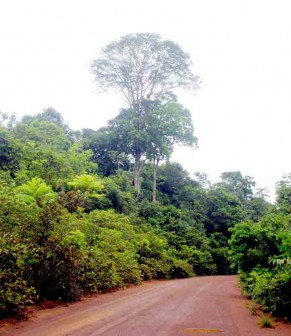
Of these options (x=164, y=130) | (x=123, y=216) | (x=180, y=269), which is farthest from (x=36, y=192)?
(x=164, y=130)

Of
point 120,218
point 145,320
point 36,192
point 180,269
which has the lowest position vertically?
point 180,269

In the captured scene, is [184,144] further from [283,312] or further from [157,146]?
[283,312]

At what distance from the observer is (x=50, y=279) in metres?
9.75

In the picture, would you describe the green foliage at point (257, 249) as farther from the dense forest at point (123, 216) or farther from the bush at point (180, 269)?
the bush at point (180, 269)

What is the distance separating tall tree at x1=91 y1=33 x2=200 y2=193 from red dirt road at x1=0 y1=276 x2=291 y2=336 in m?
21.1

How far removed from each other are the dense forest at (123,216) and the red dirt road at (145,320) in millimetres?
726

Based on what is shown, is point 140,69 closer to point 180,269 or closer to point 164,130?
point 164,130

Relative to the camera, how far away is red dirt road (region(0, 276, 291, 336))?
21.9 ft

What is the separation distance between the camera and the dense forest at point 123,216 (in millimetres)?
9531

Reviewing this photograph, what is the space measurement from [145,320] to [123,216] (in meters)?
12.1

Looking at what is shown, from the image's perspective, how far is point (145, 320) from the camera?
7.76 metres

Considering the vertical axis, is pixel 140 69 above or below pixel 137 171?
above

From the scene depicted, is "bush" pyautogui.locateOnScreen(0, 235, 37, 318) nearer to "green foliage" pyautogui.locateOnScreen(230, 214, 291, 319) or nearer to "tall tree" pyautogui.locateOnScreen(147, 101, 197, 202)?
"green foliage" pyautogui.locateOnScreen(230, 214, 291, 319)

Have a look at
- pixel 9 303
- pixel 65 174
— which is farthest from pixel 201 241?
pixel 9 303
